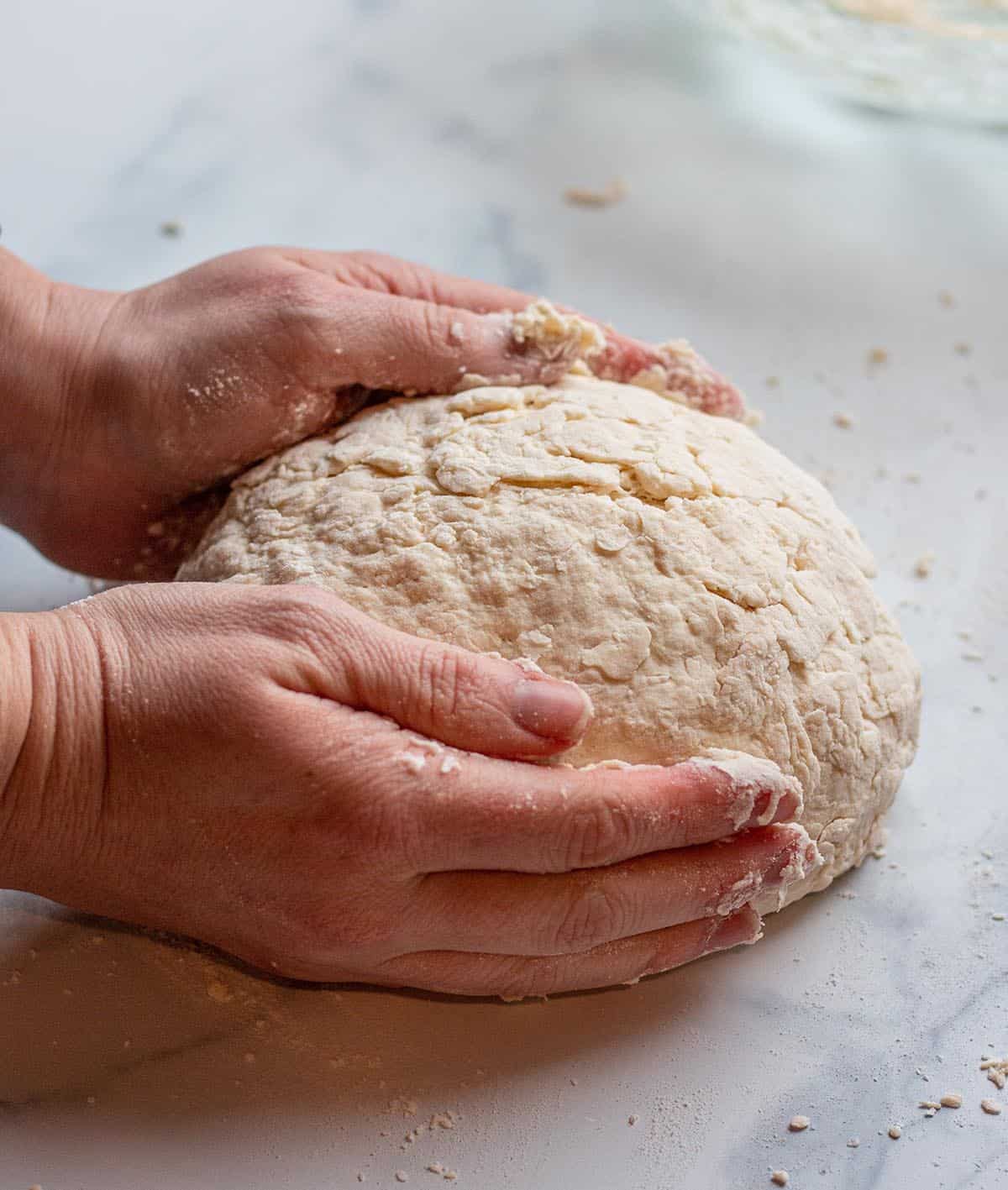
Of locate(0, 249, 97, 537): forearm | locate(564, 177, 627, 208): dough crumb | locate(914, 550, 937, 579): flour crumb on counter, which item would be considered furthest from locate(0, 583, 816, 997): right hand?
locate(564, 177, 627, 208): dough crumb

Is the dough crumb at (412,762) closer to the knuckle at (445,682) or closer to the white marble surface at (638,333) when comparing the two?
the knuckle at (445,682)

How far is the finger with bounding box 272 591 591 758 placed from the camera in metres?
1.40

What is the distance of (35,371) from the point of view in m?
1.84

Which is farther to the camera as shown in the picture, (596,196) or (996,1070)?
(596,196)

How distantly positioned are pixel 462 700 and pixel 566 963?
1.22 feet

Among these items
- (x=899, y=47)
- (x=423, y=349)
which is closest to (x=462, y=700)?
(x=423, y=349)

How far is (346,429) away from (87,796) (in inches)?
25.4

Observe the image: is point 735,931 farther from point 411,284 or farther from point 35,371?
point 35,371

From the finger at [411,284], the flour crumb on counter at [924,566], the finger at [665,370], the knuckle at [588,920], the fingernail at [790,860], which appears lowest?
the knuckle at [588,920]

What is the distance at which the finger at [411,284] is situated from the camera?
1.88 metres

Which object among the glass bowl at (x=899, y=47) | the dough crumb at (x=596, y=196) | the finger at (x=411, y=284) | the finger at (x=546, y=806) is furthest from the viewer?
the glass bowl at (x=899, y=47)

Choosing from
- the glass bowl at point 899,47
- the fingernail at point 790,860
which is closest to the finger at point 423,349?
the fingernail at point 790,860

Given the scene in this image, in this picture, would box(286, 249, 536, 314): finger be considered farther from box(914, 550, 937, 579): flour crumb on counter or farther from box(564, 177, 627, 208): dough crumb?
box(564, 177, 627, 208): dough crumb

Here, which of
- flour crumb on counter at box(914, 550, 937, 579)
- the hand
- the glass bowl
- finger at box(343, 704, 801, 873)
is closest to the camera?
finger at box(343, 704, 801, 873)
